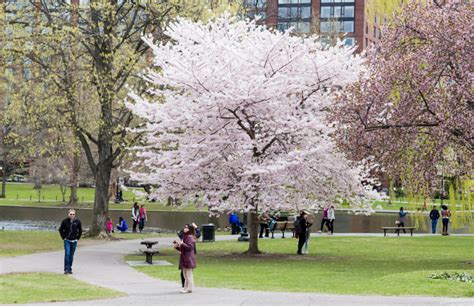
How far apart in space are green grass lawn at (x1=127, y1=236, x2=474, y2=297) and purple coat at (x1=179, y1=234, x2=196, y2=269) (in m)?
1.43

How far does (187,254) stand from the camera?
1627 centimetres

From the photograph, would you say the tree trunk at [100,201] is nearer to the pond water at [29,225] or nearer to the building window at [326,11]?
the pond water at [29,225]

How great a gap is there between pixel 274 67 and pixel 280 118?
211cm

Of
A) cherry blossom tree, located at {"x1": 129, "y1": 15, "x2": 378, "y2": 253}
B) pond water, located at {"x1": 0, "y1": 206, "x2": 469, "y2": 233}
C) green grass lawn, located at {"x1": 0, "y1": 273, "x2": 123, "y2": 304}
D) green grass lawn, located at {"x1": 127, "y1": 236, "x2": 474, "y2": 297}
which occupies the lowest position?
green grass lawn, located at {"x1": 0, "y1": 273, "x2": 123, "y2": 304}

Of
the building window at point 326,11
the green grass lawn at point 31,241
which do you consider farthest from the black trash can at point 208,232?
the building window at point 326,11

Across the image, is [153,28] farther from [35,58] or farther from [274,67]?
[274,67]

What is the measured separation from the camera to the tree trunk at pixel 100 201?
34031 millimetres

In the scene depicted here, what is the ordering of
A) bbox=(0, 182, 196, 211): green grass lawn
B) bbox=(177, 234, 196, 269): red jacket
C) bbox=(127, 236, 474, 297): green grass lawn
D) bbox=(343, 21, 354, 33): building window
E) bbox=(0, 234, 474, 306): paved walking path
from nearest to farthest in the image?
bbox=(0, 234, 474, 306): paved walking path, bbox=(177, 234, 196, 269): red jacket, bbox=(127, 236, 474, 297): green grass lawn, bbox=(0, 182, 196, 211): green grass lawn, bbox=(343, 21, 354, 33): building window

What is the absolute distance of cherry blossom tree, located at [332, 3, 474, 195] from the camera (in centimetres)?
2164

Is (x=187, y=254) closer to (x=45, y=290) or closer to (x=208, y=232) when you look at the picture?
(x=45, y=290)

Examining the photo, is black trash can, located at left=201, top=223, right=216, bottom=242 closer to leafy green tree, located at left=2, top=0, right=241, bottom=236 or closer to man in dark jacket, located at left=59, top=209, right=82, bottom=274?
leafy green tree, located at left=2, top=0, right=241, bottom=236

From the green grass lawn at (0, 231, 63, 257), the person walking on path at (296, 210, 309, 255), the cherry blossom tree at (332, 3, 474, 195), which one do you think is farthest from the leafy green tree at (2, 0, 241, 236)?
the cherry blossom tree at (332, 3, 474, 195)

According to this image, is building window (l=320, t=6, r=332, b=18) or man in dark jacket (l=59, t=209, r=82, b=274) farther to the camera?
building window (l=320, t=6, r=332, b=18)

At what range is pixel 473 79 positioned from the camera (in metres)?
20.7
